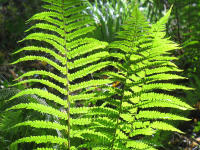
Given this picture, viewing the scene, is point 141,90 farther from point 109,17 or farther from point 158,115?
point 109,17

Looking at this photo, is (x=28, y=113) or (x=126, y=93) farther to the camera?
(x=28, y=113)

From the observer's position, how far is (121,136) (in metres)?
1.11

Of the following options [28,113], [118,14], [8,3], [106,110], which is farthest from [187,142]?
[8,3]

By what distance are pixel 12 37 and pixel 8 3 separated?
1.83 metres

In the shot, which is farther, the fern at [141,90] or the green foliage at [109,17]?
the green foliage at [109,17]

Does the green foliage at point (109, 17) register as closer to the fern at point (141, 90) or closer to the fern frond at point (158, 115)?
the fern at point (141, 90)

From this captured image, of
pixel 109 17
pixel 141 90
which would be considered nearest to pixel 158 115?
pixel 141 90

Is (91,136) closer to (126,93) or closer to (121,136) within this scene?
(121,136)

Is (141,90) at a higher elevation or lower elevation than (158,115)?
higher

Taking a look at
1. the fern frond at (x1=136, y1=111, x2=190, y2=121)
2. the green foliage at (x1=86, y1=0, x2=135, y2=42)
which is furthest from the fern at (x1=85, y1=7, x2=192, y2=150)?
the green foliage at (x1=86, y1=0, x2=135, y2=42)

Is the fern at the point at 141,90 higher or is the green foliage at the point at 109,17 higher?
the green foliage at the point at 109,17

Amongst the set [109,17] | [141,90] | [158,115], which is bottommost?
[158,115]

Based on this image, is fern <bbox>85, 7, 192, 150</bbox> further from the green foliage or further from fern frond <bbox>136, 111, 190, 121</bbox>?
the green foliage

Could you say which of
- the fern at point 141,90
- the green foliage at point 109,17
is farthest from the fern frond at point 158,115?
the green foliage at point 109,17
